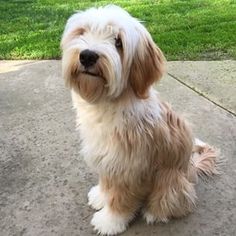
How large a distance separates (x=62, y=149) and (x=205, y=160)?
3.68 feet

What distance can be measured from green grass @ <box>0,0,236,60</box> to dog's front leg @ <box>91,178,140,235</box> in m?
2.68

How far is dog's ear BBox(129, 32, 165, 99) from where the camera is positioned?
8.52 ft

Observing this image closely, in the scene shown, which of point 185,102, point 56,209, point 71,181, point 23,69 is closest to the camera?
point 56,209

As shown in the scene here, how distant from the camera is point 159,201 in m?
2.99

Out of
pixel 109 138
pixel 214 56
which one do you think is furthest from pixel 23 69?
pixel 109 138

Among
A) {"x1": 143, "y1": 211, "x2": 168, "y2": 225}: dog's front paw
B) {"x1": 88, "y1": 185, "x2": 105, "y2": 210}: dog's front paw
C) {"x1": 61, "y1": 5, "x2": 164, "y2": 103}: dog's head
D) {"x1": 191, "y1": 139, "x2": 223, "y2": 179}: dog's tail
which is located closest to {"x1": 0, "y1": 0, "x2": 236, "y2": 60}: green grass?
{"x1": 191, "y1": 139, "x2": 223, "y2": 179}: dog's tail

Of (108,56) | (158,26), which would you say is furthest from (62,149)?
(158,26)

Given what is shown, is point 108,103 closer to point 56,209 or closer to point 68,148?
point 56,209

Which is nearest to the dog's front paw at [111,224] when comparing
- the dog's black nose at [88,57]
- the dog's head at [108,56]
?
the dog's head at [108,56]

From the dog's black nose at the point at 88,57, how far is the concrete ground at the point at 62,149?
1.15 metres

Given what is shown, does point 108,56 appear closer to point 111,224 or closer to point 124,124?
point 124,124

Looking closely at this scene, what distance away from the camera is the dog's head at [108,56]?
247 centimetres

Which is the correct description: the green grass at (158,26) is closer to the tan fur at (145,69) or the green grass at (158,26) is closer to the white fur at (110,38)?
the tan fur at (145,69)

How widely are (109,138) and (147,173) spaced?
1.06 ft
